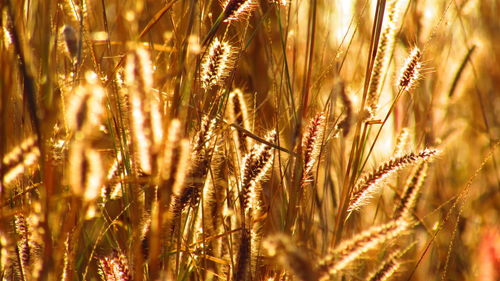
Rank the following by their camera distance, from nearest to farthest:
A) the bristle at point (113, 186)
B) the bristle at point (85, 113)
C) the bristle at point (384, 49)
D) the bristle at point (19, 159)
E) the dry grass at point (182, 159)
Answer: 1. the bristle at point (85, 113)
2. the dry grass at point (182, 159)
3. the bristle at point (19, 159)
4. the bristle at point (113, 186)
5. the bristle at point (384, 49)

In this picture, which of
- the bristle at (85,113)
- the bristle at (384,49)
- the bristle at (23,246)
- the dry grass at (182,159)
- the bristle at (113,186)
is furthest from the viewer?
the bristle at (384,49)

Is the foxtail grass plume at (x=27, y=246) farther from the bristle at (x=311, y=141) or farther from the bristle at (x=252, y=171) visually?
the bristle at (x=311, y=141)

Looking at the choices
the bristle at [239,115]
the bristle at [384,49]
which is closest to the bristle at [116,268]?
the bristle at [239,115]

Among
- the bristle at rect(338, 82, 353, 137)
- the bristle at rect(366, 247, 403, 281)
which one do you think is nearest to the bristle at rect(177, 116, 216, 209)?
the bristle at rect(338, 82, 353, 137)

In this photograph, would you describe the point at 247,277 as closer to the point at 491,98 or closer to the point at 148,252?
the point at 148,252

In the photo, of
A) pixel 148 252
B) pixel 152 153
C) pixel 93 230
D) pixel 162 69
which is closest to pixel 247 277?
pixel 148 252

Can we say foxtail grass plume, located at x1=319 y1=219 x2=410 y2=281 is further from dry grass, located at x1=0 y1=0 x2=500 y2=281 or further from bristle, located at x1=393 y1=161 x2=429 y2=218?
bristle, located at x1=393 y1=161 x2=429 y2=218
